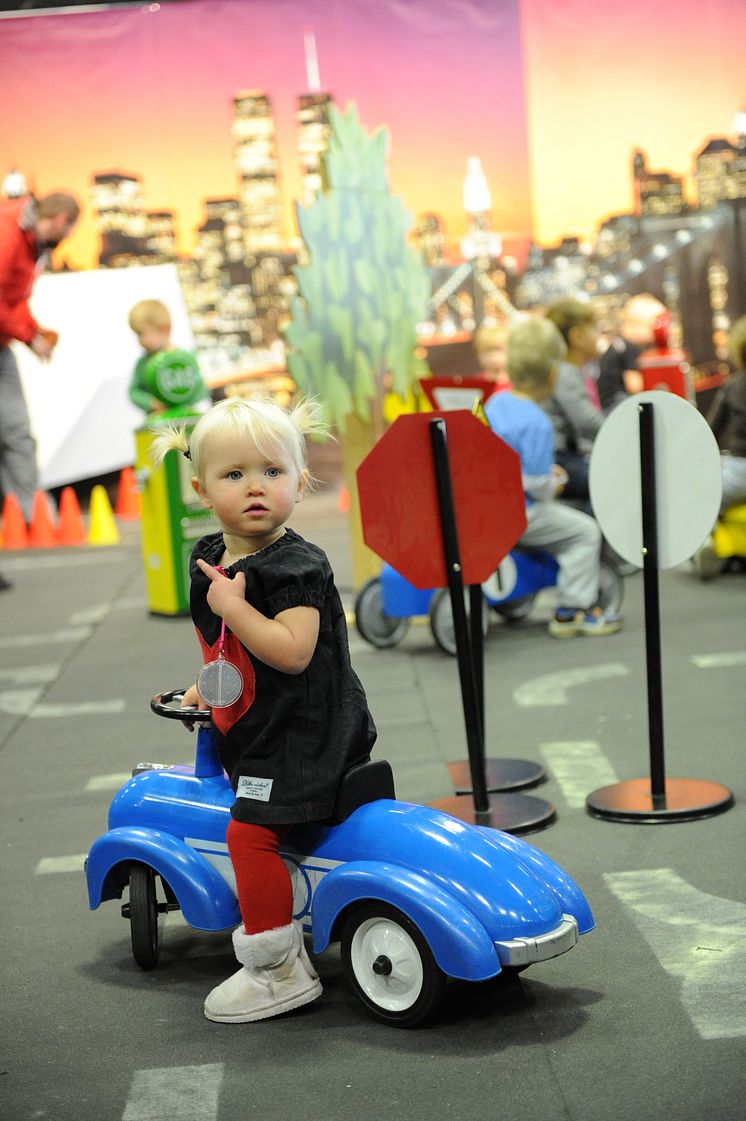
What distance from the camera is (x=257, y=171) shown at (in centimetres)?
1368

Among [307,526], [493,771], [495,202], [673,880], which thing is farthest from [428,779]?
[495,202]

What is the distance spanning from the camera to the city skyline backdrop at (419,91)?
13.4 metres

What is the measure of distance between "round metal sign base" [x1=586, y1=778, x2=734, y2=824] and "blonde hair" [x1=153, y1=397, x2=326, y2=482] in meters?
1.64

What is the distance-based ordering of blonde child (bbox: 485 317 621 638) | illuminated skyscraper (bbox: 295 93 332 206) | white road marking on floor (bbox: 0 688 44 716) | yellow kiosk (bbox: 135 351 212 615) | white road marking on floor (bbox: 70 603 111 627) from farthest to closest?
illuminated skyscraper (bbox: 295 93 332 206)
white road marking on floor (bbox: 70 603 111 627)
yellow kiosk (bbox: 135 351 212 615)
blonde child (bbox: 485 317 621 638)
white road marking on floor (bbox: 0 688 44 716)

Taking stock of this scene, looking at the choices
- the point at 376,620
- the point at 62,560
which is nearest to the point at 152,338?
the point at 376,620

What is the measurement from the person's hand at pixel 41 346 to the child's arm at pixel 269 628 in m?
8.96

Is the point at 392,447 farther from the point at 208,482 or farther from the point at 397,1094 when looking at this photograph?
the point at 397,1094

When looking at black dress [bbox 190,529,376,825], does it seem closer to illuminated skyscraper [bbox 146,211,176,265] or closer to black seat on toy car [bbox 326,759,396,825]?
black seat on toy car [bbox 326,759,396,825]

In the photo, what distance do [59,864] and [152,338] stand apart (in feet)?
15.4

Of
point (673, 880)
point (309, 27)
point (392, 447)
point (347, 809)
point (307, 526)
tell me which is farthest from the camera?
point (309, 27)

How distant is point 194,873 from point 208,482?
869mm

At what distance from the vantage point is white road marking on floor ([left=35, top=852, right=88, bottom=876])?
4.17m

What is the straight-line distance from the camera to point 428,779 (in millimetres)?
4844

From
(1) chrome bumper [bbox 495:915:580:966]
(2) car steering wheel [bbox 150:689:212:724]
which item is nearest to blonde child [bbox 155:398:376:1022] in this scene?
(2) car steering wheel [bbox 150:689:212:724]
